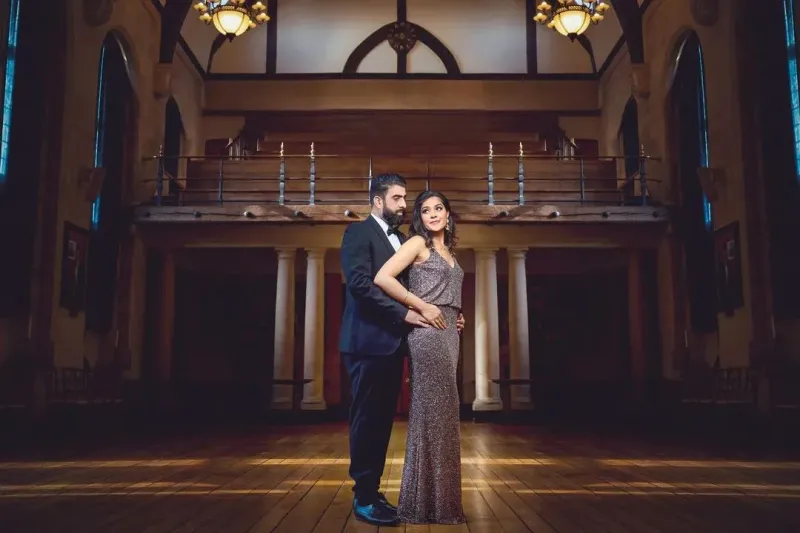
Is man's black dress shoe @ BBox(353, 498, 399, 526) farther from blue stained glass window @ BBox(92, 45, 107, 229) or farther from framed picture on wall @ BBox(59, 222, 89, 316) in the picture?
blue stained glass window @ BBox(92, 45, 107, 229)

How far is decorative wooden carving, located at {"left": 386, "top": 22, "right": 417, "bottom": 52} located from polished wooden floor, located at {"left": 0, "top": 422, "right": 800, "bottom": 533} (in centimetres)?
1290

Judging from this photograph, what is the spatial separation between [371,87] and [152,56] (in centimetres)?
568

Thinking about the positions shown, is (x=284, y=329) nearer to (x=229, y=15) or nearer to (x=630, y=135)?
(x=229, y=15)

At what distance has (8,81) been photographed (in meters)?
10.2

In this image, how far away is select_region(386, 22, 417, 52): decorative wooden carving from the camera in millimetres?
18562

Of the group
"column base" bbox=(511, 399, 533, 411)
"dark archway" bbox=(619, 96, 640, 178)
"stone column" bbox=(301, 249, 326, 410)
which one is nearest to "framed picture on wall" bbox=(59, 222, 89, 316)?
"stone column" bbox=(301, 249, 326, 410)

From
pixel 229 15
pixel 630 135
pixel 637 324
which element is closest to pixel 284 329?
pixel 229 15

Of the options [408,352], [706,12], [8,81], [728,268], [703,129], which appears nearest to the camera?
[408,352]

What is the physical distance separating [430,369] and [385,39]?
1655 cm

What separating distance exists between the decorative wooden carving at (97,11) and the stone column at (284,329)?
199 inches

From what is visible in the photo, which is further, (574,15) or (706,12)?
(574,15)

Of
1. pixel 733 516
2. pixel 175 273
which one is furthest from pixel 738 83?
pixel 175 273

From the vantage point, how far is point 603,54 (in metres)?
17.8

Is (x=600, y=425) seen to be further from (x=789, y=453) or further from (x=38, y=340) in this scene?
(x=38, y=340)
